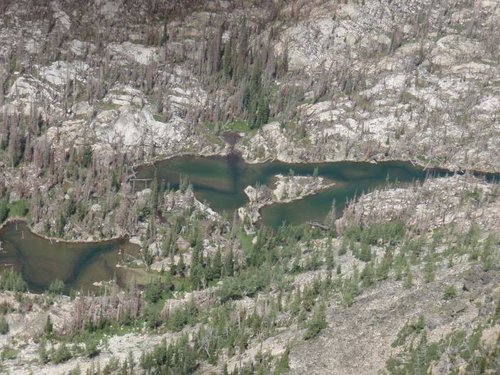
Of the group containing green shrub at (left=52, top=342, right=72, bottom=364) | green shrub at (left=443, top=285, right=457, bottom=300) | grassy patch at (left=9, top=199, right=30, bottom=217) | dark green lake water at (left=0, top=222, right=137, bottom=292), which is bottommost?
green shrub at (left=52, top=342, right=72, bottom=364)

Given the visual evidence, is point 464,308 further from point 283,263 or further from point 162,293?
point 162,293

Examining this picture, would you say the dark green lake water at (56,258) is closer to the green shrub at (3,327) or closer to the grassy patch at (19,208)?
the grassy patch at (19,208)

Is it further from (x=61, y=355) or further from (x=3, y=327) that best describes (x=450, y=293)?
(x=3, y=327)

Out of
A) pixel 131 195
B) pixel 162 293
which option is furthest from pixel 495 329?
pixel 131 195

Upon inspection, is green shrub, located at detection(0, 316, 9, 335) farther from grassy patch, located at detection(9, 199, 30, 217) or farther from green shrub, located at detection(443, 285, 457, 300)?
green shrub, located at detection(443, 285, 457, 300)

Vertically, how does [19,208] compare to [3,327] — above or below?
above

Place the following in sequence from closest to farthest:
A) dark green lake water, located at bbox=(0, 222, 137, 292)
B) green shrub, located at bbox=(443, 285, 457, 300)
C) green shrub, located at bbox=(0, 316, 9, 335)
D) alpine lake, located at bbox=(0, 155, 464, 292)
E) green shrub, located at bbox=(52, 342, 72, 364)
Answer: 1. green shrub, located at bbox=(443, 285, 457, 300)
2. green shrub, located at bbox=(52, 342, 72, 364)
3. green shrub, located at bbox=(0, 316, 9, 335)
4. dark green lake water, located at bbox=(0, 222, 137, 292)
5. alpine lake, located at bbox=(0, 155, 464, 292)

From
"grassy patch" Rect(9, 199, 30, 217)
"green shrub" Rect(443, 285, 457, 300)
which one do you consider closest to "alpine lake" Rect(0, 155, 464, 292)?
"grassy patch" Rect(9, 199, 30, 217)

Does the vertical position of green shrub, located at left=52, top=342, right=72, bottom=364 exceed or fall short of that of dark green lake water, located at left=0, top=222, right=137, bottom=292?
it falls short

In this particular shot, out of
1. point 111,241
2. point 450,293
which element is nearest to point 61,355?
point 111,241
